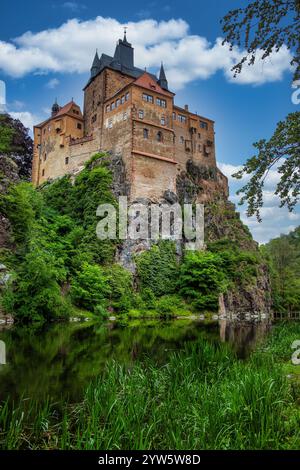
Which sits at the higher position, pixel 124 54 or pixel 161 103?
pixel 124 54

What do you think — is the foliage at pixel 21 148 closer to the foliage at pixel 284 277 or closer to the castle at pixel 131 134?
the castle at pixel 131 134

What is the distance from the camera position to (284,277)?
48188 mm

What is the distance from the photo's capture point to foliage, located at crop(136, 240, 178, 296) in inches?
1270

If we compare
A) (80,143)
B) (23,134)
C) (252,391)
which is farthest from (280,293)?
(252,391)

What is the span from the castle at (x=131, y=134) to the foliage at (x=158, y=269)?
5.94 metres

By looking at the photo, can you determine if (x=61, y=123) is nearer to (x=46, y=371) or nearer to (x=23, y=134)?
(x=23, y=134)

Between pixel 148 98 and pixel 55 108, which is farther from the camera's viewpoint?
pixel 55 108

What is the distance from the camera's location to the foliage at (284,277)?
145 feet

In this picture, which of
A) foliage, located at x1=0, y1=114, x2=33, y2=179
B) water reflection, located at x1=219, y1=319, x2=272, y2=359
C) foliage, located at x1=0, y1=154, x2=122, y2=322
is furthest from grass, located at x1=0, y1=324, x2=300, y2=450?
foliage, located at x1=0, y1=114, x2=33, y2=179
